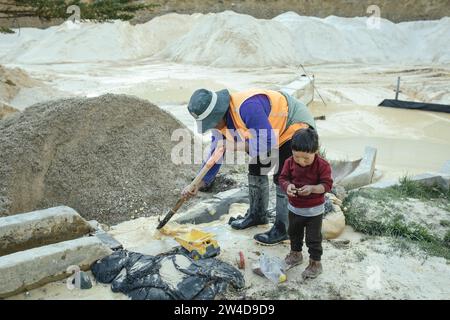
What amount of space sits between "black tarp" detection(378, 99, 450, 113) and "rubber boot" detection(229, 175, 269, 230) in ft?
30.6

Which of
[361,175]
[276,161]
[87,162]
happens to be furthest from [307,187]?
[361,175]

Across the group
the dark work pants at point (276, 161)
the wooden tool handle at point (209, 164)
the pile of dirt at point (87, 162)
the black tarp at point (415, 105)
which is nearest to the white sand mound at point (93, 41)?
the black tarp at point (415, 105)

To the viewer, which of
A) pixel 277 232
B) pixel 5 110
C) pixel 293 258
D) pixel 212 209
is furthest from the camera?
pixel 5 110

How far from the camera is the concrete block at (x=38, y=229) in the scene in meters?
2.90

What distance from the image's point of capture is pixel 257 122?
271cm

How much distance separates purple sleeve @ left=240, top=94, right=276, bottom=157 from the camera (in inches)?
107

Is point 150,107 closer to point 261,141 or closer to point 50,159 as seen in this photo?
point 50,159

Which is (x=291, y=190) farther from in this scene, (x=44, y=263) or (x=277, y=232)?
(x=44, y=263)

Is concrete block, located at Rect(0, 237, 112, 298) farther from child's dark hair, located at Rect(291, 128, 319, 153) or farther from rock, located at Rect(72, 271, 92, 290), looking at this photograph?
child's dark hair, located at Rect(291, 128, 319, 153)

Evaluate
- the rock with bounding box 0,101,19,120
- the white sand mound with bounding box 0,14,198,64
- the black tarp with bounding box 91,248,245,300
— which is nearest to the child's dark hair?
the black tarp with bounding box 91,248,245,300

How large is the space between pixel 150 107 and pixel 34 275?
2.53 meters

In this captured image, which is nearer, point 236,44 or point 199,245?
point 199,245

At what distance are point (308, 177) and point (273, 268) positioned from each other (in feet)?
2.07

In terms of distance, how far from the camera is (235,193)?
4.13 m
